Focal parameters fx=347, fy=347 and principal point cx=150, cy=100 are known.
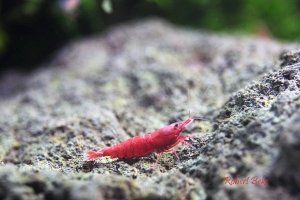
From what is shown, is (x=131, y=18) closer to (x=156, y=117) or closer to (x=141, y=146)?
(x=156, y=117)

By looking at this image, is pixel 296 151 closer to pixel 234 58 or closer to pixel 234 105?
pixel 234 105

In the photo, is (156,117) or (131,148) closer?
(131,148)

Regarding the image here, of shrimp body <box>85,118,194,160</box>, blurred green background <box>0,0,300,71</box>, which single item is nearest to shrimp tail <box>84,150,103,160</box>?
shrimp body <box>85,118,194,160</box>

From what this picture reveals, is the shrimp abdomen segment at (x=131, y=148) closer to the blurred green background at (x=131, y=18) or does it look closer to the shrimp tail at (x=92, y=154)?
the shrimp tail at (x=92, y=154)

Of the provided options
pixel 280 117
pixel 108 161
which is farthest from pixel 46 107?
pixel 280 117

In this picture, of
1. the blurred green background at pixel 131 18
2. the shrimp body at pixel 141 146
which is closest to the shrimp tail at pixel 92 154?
the shrimp body at pixel 141 146

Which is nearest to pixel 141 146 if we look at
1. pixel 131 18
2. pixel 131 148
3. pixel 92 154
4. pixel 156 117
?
pixel 131 148
